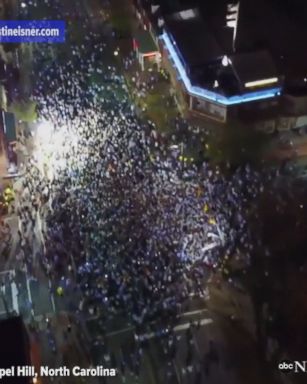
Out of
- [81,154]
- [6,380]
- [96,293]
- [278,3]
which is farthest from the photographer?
[278,3]

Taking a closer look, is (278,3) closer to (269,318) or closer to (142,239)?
(142,239)

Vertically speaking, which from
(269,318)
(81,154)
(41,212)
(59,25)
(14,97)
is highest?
(59,25)

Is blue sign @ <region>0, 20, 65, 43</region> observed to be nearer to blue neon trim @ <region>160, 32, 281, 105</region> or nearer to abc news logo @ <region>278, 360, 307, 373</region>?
blue neon trim @ <region>160, 32, 281, 105</region>

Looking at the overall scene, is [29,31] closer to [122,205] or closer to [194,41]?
[194,41]

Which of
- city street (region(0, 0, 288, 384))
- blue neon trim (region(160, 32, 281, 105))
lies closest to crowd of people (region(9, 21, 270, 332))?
city street (region(0, 0, 288, 384))

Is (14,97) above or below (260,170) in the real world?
above

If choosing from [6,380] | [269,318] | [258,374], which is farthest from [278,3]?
[6,380]

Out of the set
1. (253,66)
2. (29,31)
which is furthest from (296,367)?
(29,31)
